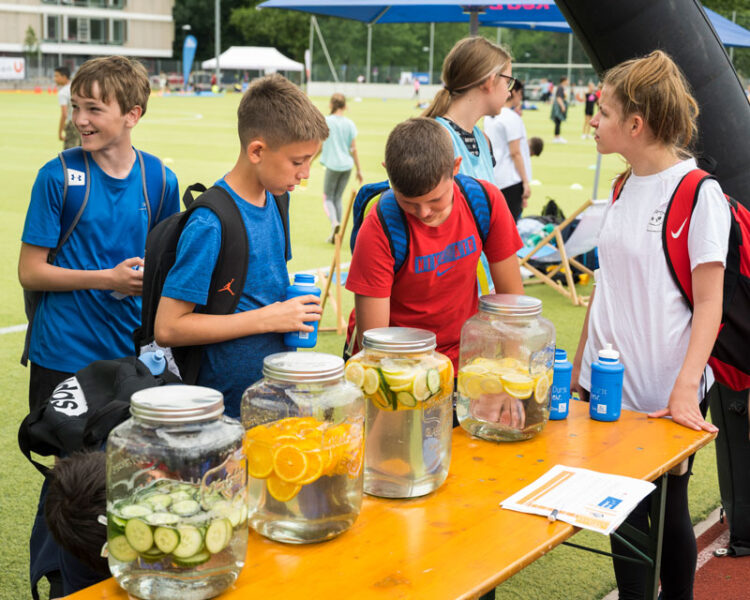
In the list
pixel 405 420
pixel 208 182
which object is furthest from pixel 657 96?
pixel 208 182

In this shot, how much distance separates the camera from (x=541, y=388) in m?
2.56

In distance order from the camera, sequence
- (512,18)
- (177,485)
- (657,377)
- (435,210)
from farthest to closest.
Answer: (512,18) → (657,377) → (435,210) → (177,485)

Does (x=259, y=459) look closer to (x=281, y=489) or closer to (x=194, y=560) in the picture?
(x=281, y=489)

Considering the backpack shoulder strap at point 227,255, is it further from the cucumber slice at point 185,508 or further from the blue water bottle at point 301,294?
the cucumber slice at point 185,508

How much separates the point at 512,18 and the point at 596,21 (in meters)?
9.23

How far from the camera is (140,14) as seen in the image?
78188 mm

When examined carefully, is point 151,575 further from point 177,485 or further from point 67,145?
point 67,145

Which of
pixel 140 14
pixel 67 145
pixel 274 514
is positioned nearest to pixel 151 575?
pixel 274 514

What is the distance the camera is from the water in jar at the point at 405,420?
2098 mm

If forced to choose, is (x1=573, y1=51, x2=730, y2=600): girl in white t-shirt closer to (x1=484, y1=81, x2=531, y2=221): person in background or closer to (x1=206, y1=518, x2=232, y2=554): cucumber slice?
(x1=206, y1=518, x2=232, y2=554): cucumber slice

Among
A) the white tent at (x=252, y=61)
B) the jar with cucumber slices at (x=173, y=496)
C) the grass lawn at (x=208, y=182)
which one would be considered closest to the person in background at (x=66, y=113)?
the grass lawn at (x=208, y=182)

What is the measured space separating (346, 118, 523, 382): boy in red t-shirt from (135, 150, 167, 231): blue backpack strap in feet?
2.98

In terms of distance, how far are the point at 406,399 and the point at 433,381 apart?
3.1 inches

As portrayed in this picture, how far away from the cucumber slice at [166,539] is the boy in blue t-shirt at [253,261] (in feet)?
3.11
